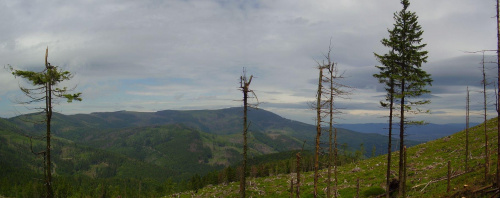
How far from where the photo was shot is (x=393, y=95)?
78.0 feet

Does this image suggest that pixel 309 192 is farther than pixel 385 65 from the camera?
Yes

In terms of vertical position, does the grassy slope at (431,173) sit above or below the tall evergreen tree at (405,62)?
below

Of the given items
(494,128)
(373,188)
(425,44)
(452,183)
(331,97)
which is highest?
(425,44)

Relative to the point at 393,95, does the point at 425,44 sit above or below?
above

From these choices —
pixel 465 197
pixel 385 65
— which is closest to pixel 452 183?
pixel 465 197

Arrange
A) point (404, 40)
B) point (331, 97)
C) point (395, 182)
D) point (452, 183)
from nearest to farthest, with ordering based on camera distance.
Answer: point (331, 97) < point (404, 40) < point (452, 183) < point (395, 182)

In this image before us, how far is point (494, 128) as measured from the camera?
1900 inches

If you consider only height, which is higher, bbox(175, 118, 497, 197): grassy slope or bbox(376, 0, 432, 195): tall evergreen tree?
bbox(376, 0, 432, 195): tall evergreen tree

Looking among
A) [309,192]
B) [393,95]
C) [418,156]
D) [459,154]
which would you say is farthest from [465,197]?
[418,156]

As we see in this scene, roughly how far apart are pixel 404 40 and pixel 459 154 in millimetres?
28627

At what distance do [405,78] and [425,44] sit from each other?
3810 millimetres

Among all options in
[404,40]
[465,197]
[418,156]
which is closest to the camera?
[465,197]

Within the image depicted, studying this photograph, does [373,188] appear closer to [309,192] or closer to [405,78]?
[309,192]

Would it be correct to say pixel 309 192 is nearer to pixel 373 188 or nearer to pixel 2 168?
pixel 373 188
